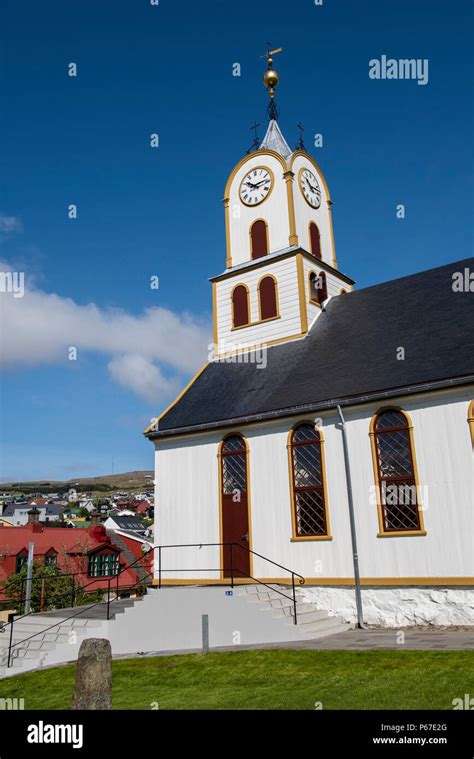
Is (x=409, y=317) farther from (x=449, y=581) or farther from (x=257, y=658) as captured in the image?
(x=257, y=658)

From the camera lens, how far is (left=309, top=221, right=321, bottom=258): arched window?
23156 mm

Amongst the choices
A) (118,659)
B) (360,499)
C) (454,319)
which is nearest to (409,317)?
(454,319)

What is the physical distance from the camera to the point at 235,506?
18.1 m

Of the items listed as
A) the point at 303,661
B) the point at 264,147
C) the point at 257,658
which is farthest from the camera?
the point at 264,147

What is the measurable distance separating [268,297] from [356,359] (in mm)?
5681

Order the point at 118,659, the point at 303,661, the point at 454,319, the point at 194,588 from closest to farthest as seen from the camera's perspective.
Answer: the point at 303,661 < the point at 118,659 < the point at 194,588 < the point at 454,319

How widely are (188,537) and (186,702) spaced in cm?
1027

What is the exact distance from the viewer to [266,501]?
57.4ft

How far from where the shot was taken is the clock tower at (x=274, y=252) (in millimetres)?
21484

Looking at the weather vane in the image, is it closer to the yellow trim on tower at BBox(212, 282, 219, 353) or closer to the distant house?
the yellow trim on tower at BBox(212, 282, 219, 353)

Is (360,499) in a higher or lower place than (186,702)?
higher

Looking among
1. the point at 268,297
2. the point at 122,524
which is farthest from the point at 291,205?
the point at 122,524

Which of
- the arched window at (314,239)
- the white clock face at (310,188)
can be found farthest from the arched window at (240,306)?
the white clock face at (310,188)
